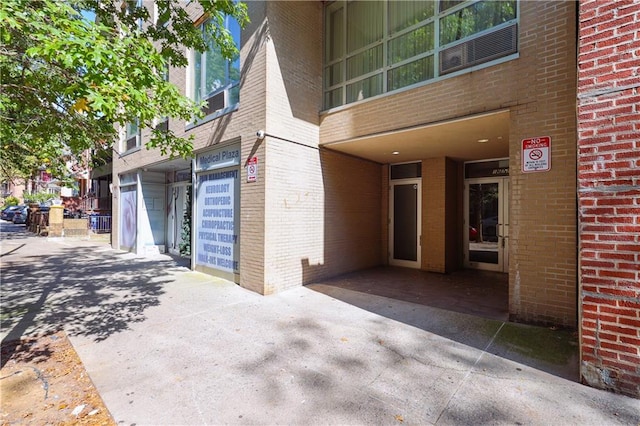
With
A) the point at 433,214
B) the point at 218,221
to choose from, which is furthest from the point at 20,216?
the point at 433,214

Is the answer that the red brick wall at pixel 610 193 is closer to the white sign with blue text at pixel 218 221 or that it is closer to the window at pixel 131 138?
the white sign with blue text at pixel 218 221

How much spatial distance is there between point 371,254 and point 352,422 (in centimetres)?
667

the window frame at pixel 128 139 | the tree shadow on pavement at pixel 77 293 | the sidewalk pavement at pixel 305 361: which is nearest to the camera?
the sidewalk pavement at pixel 305 361

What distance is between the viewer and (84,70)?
3520mm

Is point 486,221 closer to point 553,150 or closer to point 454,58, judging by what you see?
point 553,150

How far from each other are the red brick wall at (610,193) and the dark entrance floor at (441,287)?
1999 mm

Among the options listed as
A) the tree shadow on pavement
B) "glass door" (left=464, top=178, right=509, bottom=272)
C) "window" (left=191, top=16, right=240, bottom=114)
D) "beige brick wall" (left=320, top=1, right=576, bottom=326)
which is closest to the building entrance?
"glass door" (left=464, top=178, right=509, bottom=272)

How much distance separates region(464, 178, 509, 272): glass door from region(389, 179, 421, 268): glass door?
1444 mm

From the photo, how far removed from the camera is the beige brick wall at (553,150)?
4.29 metres

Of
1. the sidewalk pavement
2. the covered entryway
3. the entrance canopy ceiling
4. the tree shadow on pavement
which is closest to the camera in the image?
the sidewalk pavement

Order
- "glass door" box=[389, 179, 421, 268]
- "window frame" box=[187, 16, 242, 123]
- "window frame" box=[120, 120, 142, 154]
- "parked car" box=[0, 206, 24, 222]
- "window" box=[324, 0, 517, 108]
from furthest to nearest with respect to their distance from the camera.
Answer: "parked car" box=[0, 206, 24, 222] → "window frame" box=[120, 120, 142, 154] → "glass door" box=[389, 179, 421, 268] → "window frame" box=[187, 16, 242, 123] → "window" box=[324, 0, 517, 108]

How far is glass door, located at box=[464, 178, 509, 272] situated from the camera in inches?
326

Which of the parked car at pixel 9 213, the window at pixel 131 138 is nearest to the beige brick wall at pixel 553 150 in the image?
the window at pixel 131 138

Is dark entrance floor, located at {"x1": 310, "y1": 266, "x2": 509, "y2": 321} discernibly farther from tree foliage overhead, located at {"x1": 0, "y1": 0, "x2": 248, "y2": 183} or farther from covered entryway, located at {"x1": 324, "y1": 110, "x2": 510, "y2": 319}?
tree foliage overhead, located at {"x1": 0, "y1": 0, "x2": 248, "y2": 183}
